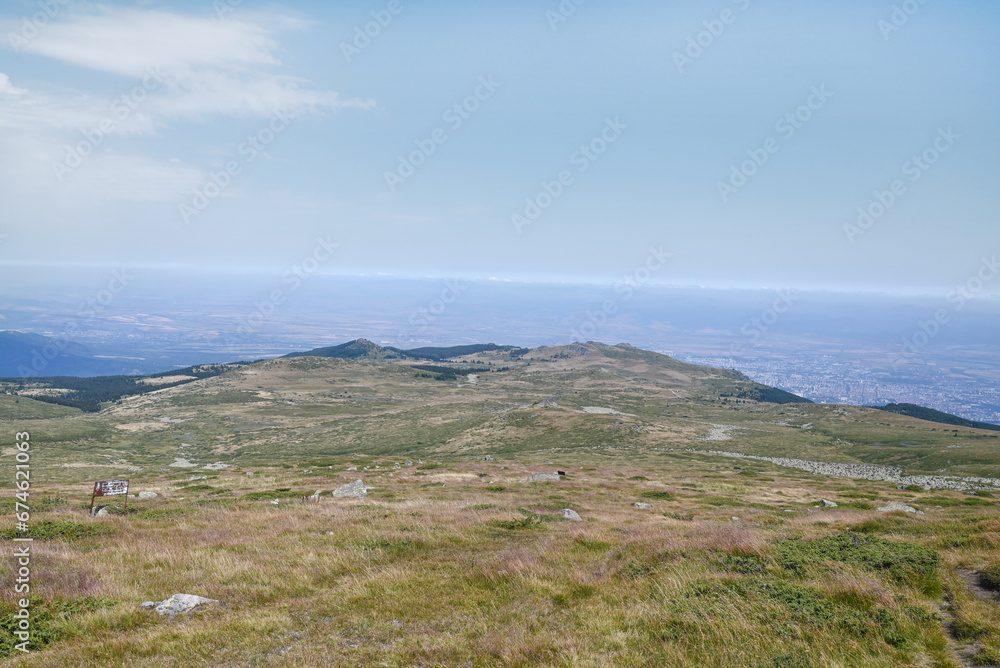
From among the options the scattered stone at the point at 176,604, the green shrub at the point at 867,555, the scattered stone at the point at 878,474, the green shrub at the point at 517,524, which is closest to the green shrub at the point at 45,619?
the scattered stone at the point at 176,604

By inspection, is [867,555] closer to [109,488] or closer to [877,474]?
[109,488]

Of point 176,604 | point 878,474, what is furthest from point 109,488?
point 878,474

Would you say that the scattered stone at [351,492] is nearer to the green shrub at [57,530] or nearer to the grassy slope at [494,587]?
the grassy slope at [494,587]

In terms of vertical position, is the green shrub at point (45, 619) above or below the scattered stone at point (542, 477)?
above

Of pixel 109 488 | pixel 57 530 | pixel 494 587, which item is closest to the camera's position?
pixel 494 587

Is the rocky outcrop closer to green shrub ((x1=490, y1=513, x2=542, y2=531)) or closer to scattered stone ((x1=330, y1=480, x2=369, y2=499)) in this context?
green shrub ((x1=490, y1=513, x2=542, y2=531))

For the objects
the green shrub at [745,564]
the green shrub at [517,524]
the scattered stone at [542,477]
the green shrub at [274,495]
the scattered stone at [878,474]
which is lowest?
the scattered stone at [878,474]

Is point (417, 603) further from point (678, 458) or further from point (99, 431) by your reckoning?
point (99, 431)

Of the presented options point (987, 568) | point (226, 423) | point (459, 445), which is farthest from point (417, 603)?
point (226, 423)

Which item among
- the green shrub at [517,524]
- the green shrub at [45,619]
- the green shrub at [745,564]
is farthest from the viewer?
the green shrub at [517,524]
